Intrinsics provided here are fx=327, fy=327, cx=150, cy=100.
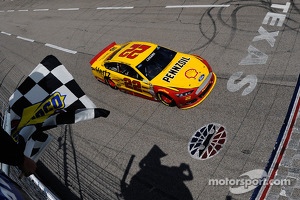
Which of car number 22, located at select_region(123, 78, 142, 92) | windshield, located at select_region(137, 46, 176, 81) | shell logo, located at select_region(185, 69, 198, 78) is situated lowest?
car number 22, located at select_region(123, 78, 142, 92)

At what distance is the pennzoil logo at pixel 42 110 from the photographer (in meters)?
4.99

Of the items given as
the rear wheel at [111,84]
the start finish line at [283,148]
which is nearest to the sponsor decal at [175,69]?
the rear wheel at [111,84]

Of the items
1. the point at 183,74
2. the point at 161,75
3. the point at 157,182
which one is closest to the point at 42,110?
the point at 157,182

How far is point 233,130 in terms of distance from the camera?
28.4 feet

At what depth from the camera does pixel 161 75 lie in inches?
378

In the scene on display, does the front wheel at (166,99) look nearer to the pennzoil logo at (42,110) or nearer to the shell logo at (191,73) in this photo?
the shell logo at (191,73)

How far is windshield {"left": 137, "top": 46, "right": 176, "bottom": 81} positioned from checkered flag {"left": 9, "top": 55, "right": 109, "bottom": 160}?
13.9 ft

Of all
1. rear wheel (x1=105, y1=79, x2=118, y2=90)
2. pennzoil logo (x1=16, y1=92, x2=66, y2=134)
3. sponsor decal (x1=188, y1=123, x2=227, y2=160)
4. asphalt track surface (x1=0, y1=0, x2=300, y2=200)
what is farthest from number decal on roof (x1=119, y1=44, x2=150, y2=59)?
pennzoil logo (x1=16, y1=92, x2=66, y2=134)

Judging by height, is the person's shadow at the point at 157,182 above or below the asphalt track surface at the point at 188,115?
below

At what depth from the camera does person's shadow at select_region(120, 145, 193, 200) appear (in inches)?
298

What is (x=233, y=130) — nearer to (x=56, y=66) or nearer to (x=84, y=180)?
(x=84, y=180)

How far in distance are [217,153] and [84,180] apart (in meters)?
3.43

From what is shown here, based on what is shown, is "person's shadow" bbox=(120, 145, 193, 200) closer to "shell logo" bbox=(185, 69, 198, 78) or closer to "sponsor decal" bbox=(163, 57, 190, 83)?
"sponsor decal" bbox=(163, 57, 190, 83)

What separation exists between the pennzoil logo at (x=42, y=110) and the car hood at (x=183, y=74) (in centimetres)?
443
